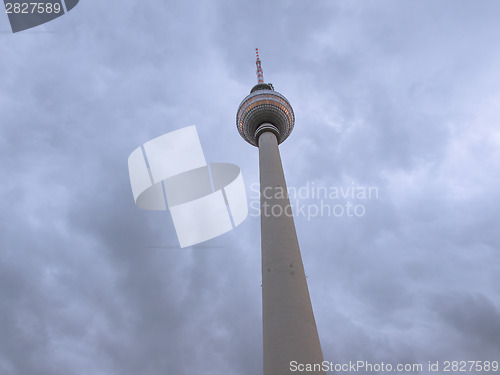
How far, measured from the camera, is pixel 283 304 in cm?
3147

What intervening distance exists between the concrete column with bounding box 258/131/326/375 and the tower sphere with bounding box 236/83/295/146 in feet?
62.9

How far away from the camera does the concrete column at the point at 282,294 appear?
2838 centimetres

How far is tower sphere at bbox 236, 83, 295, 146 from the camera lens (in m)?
62.4

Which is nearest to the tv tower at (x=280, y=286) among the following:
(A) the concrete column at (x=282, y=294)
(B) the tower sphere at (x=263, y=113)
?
(A) the concrete column at (x=282, y=294)

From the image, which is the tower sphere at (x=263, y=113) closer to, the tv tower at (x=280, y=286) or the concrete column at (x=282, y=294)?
the tv tower at (x=280, y=286)

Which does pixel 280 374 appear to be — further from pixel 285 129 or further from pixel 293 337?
pixel 285 129

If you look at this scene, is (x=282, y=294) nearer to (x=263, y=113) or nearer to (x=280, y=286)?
(x=280, y=286)

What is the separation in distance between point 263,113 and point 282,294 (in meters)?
38.1

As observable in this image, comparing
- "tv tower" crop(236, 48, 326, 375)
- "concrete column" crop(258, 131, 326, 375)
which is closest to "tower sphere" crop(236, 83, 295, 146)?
"tv tower" crop(236, 48, 326, 375)

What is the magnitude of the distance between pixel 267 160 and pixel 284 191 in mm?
7192

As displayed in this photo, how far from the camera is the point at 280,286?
3319cm

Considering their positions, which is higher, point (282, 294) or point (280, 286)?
point (280, 286)

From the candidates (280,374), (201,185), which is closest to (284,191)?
(280,374)

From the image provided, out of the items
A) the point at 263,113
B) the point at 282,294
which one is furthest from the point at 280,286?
the point at 263,113
